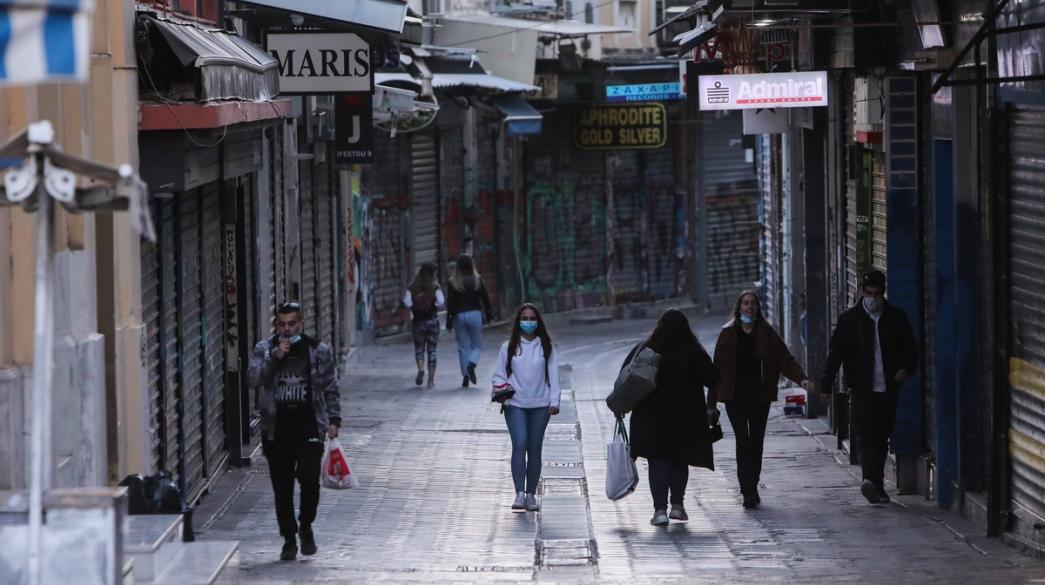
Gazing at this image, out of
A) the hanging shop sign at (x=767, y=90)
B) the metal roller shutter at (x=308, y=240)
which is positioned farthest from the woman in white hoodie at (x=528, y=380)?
the metal roller shutter at (x=308, y=240)

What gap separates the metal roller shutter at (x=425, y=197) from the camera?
30828 mm

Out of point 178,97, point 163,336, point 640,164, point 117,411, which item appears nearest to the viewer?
point 117,411

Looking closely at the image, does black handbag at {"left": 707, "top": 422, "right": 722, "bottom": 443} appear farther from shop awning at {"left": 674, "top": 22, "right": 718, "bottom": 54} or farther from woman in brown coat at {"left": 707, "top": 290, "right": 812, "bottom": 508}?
shop awning at {"left": 674, "top": 22, "right": 718, "bottom": 54}

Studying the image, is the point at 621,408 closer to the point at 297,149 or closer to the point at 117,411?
the point at 117,411

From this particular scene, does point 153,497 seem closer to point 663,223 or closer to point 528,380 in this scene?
point 528,380

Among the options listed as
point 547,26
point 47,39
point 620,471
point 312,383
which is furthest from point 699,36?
point 47,39

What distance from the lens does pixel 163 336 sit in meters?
12.9

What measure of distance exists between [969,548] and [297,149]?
1122cm

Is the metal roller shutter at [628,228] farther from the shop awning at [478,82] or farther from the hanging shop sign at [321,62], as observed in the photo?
the hanging shop sign at [321,62]

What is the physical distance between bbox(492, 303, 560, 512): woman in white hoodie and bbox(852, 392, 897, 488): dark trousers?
2278 millimetres

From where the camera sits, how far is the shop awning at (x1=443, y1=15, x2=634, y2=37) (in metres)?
32.3

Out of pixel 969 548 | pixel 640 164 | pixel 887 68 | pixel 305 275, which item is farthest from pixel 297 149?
pixel 640 164

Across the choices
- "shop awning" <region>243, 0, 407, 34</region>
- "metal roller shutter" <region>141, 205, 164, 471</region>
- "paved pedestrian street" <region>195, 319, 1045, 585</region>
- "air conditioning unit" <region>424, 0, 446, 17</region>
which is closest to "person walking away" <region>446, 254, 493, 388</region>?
"paved pedestrian street" <region>195, 319, 1045, 585</region>

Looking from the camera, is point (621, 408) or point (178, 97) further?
point (621, 408)
